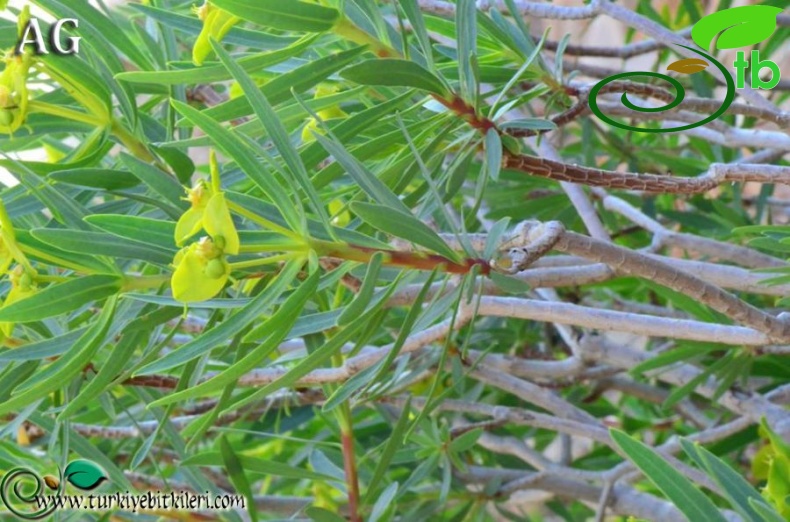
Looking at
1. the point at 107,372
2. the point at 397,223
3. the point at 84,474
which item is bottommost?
the point at 84,474

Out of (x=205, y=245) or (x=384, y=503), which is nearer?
(x=205, y=245)

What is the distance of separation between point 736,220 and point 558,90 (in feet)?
1.42

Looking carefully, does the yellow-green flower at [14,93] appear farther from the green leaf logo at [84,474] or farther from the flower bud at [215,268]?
the green leaf logo at [84,474]

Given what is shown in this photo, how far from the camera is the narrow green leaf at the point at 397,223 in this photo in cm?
47

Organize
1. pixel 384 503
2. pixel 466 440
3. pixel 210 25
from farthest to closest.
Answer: pixel 466 440 < pixel 384 503 < pixel 210 25

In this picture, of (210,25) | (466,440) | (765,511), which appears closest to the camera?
(765,511)

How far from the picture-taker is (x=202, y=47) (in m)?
0.54

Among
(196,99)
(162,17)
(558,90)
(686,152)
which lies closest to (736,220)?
(686,152)

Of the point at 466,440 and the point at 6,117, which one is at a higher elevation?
the point at 6,117

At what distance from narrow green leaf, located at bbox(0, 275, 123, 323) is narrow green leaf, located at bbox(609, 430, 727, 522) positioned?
0.27 meters

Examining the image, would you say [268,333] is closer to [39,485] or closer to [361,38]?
[361,38]

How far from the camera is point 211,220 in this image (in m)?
0.44

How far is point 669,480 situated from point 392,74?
0.24m

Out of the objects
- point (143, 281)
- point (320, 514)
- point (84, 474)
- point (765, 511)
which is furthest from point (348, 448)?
point (765, 511)
